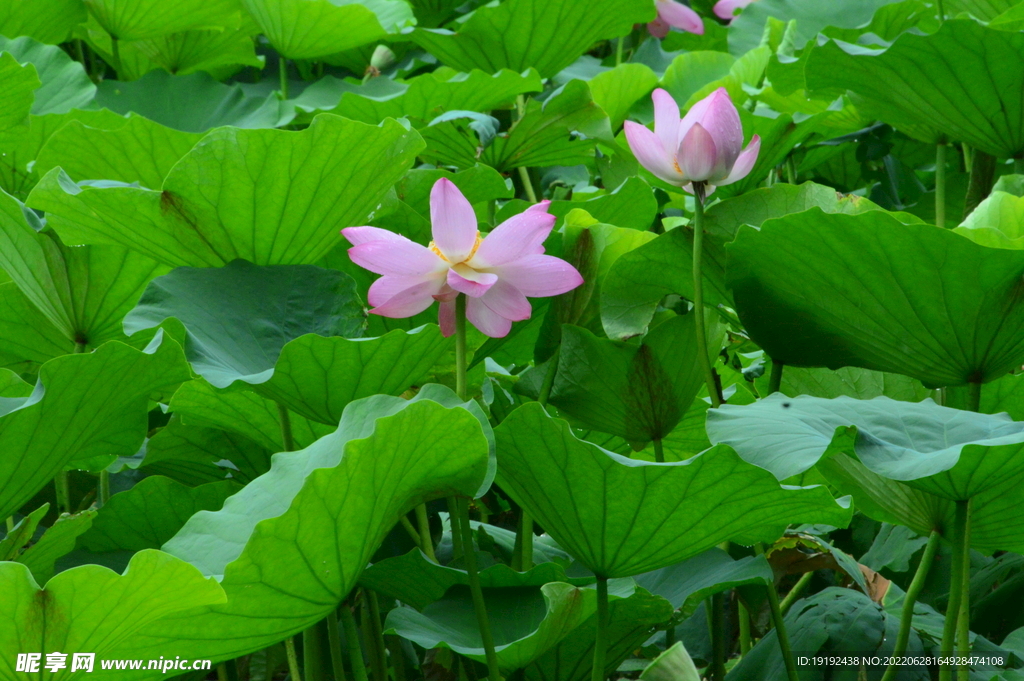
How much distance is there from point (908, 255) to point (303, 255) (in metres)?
0.51

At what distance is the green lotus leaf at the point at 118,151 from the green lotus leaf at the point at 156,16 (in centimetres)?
55

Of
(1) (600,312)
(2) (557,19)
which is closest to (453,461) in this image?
(1) (600,312)

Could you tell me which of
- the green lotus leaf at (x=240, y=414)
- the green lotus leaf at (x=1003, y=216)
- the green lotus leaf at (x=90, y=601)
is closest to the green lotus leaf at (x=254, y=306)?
the green lotus leaf at (x=240, y=414)

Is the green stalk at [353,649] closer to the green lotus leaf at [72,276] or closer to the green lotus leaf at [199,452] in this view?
the green lotus leaf at [199,452]

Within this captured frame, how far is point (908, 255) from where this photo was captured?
0.75 m

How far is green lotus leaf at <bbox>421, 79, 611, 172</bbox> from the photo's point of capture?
1.10 metres

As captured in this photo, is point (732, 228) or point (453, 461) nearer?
point (453, 461)

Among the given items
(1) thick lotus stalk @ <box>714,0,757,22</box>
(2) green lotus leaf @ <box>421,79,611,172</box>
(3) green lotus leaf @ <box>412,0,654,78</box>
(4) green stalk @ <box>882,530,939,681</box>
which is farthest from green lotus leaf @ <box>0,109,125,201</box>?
(1) thick lotus stalk @ <box>714,0,757,22</box>

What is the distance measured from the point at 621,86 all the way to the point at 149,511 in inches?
39.0

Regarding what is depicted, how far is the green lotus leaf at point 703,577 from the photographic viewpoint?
2.38 ft

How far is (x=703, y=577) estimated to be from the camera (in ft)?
2.56

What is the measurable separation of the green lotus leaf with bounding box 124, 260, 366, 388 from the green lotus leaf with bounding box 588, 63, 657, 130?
30.1 inches

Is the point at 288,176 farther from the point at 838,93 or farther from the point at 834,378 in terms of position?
the point at 838,93

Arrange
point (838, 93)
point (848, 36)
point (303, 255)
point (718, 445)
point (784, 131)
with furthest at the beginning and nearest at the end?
point (848, 36) → point (838, 93) → point (784, 131) → point (303, 255) → point (718, 445)
